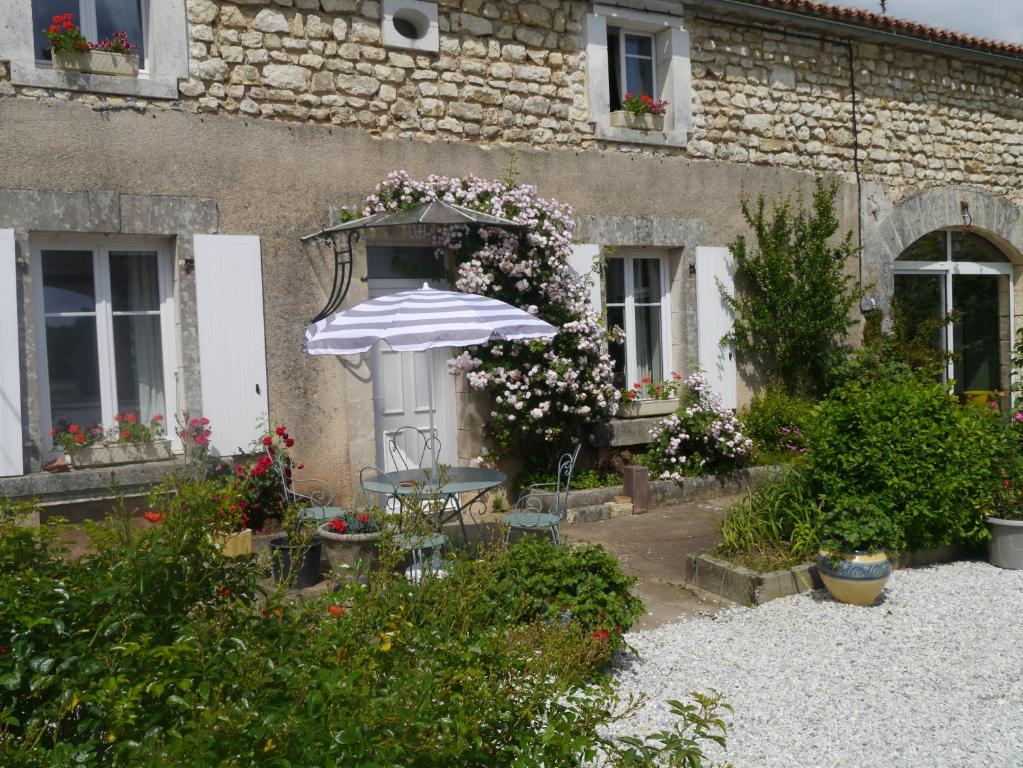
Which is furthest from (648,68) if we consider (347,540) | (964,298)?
(347,540)

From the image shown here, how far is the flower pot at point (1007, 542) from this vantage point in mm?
5516

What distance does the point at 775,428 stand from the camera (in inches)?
336

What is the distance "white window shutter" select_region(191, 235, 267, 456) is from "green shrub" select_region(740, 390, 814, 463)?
465 centimetres

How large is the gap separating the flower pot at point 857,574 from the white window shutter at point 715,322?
3.74 metres

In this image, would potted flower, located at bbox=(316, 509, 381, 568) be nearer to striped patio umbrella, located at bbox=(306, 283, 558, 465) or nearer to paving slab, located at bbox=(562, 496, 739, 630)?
striped patio umbrella, located at bbox=(306, 283, 558, 465)

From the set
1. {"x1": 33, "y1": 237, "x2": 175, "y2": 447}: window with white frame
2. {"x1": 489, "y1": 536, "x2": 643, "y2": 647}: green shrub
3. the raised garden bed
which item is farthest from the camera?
{"x1": 33, "y1": 237, "x2": 175, "y2": 447}: window with white frame

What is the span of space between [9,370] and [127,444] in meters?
0.87

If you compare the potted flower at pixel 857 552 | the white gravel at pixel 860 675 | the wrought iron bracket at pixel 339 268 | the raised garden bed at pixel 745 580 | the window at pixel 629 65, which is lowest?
the white gravel at pixel 860 675

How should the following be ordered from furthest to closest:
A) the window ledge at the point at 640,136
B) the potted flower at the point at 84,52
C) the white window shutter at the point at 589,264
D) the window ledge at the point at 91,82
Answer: the window ledge at the point at 640,136 → the white window shutter at the point at 589,264 → the potted flower at the point at 84,52 → the window ledge at the point at 91,82

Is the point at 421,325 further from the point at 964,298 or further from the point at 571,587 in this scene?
the point at 964,298

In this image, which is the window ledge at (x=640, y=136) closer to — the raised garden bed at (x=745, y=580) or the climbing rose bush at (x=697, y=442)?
the climbing rose bush at (x=697, y=442)

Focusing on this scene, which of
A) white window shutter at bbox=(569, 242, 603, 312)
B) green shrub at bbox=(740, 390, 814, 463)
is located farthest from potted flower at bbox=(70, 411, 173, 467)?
green shrub at bbox=(740, 390, 814, 463)

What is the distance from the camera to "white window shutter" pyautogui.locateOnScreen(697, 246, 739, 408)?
335 inches

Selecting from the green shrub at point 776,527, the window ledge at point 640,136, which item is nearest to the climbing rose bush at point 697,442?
the green shrub at point 776,527
